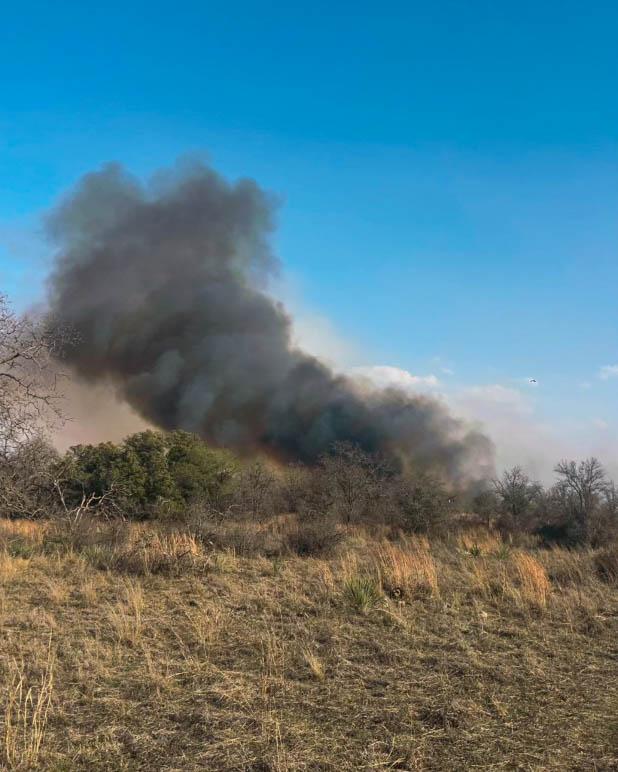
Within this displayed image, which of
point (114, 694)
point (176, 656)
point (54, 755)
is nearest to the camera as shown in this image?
point (54, 755)

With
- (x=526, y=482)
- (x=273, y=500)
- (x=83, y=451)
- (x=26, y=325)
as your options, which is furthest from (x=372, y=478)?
(x=26, y=325)

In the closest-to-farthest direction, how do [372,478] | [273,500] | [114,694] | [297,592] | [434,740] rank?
[434,740] → [114,694] → [297,592] → [273,500] → [372,478]

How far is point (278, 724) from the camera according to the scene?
3982mm

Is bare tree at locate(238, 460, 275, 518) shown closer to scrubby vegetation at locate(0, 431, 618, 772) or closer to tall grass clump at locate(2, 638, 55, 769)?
scrubby vegetation at locate(0, 431, 618, 772)

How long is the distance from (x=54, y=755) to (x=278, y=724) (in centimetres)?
142

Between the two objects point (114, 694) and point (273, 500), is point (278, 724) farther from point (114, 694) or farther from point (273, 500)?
point (273, 500)

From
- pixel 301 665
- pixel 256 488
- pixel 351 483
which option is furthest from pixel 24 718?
pixel 351 483

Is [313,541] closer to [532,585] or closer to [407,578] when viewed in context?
[407,578]

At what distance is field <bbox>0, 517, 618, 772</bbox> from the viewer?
147 inches

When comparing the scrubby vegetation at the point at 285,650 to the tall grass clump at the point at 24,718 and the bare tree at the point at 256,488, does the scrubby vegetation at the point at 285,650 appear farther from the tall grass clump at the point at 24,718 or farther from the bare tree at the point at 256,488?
the bare tree at the point at 256,488

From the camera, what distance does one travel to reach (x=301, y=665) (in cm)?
541

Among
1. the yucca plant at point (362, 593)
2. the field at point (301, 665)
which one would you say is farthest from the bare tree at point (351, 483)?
the yucca plant at point (362, 593)

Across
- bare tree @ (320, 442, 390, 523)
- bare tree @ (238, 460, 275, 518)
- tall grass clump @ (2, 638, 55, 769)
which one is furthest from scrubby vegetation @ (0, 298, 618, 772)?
bare tree @ (320, 442, 390, 523)

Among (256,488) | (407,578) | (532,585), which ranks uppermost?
(256,488)
